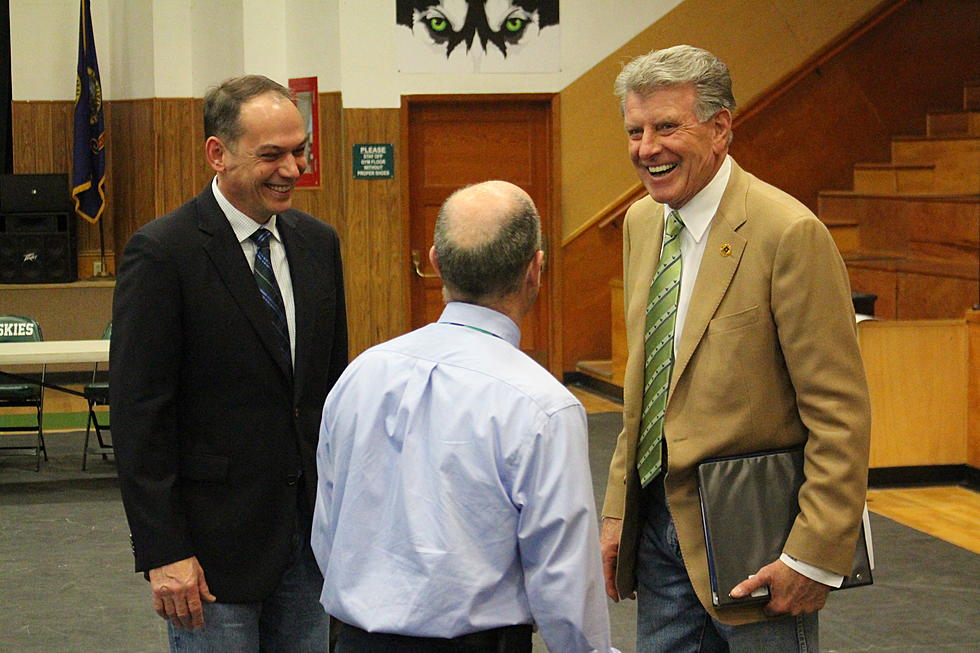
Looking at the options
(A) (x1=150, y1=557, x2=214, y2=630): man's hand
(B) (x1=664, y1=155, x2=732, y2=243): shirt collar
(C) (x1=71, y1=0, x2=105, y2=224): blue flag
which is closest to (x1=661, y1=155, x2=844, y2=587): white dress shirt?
(B) (x1=664, y1=155, x2=732, y2=243): shirt collar

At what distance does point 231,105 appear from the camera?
7.72 feet

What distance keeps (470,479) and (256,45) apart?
8709mm

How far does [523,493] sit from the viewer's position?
1762 mm

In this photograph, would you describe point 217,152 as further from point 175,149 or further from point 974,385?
point 175,149

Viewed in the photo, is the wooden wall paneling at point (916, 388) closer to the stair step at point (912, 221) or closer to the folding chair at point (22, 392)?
the stair step at point (912, 221)

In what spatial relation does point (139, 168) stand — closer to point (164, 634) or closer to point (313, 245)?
point (164, 634)

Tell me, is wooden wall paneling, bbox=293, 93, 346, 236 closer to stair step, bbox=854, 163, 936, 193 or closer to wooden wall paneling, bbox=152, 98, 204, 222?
wooden wall paneling, bbox=152, 98, 204, 222

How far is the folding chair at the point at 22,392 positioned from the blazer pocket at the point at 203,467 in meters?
5.21

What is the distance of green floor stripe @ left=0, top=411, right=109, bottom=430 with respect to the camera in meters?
8.38

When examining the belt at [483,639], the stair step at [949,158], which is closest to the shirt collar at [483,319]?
the belt at [483,639]

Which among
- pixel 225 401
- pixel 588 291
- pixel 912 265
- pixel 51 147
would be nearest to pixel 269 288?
pixel 225 401

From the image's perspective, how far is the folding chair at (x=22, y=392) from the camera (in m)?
7.16

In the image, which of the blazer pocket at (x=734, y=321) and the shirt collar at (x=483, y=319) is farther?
the blazer pocket at (x=734, y=321)

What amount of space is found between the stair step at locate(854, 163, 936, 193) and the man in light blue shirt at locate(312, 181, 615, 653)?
335 inches
